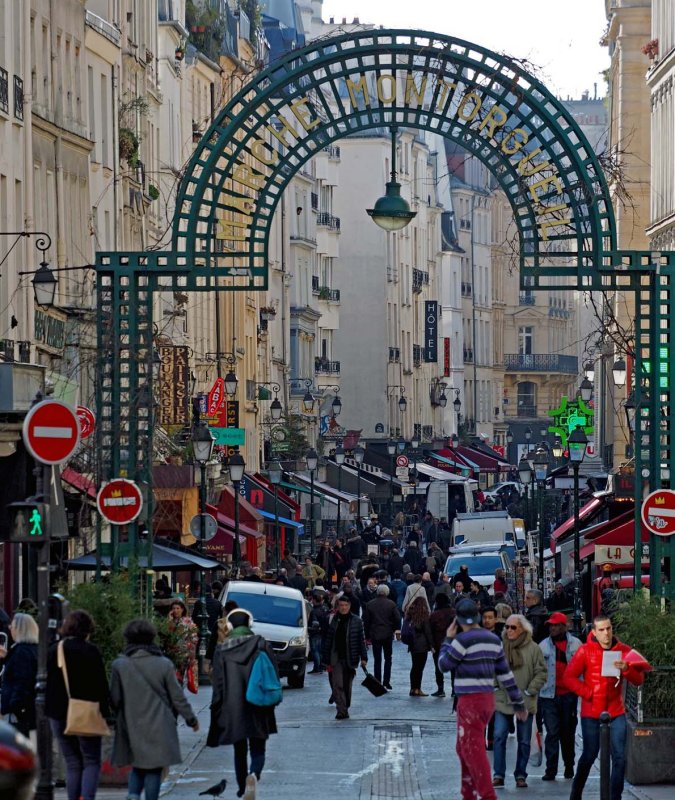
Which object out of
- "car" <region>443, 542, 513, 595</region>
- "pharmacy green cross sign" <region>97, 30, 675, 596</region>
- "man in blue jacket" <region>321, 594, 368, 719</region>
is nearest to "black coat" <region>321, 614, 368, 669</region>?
"man in blue jacket" <region>321, 594, 368, 719</region>

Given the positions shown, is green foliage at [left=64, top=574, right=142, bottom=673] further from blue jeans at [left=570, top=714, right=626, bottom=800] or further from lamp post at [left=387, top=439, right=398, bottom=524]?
lamp post at [left=387, top=439, right=398, bottom=524]

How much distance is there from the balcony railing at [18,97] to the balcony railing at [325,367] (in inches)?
2166

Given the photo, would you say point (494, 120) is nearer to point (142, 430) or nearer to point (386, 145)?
point (142, 430)

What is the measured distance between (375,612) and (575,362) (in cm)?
10964

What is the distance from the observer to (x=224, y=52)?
63281 mm

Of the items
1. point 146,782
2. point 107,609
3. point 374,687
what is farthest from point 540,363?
point 146,782

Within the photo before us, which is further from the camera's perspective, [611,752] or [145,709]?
[611,752]

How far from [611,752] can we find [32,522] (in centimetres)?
467

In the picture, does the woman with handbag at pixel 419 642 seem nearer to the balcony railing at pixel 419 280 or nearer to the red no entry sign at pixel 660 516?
the red no entry sign at pixel 660 516

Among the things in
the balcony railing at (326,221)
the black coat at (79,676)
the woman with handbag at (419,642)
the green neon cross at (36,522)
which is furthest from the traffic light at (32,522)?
the balcony railing at (326,221)

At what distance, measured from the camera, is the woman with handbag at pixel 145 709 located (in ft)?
44.8

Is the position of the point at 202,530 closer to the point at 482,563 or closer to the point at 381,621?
the point at 381,621

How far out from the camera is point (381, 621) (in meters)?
27.8

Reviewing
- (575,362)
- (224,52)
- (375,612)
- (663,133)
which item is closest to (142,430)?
(375,612)
